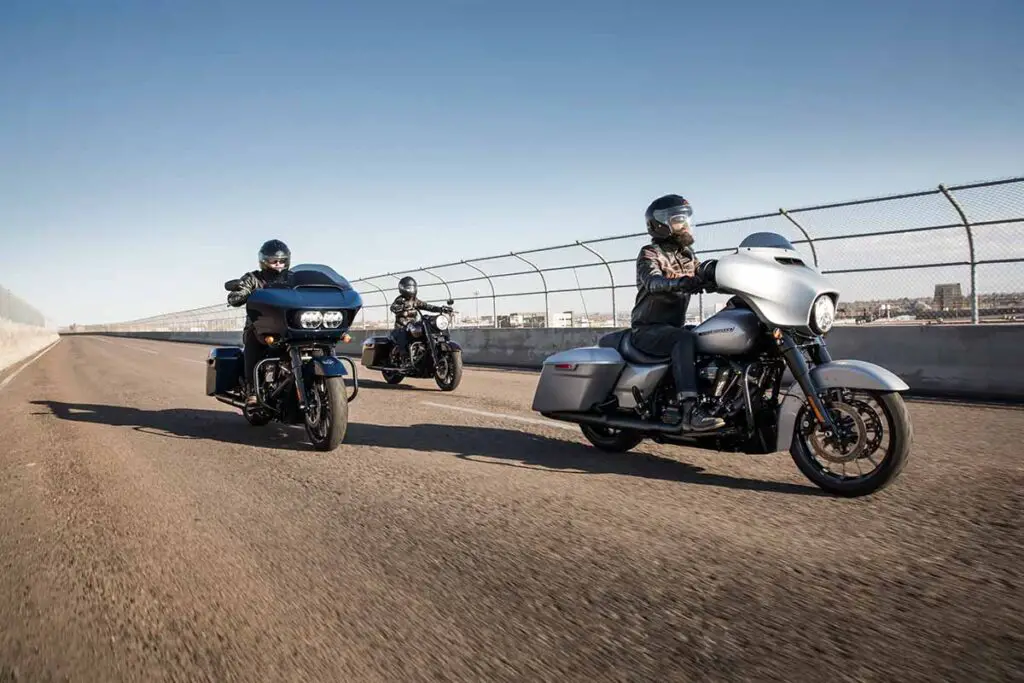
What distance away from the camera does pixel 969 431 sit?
5.75 m

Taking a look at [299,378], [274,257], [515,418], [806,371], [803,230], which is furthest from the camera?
[803,230]

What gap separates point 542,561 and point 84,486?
10.5 feet

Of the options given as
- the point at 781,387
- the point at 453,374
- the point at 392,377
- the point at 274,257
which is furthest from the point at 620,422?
the point at 392,377

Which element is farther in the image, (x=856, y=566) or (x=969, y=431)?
(x=969, y=431)

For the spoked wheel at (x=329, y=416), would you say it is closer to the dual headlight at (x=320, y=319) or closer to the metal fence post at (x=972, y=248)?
the dual headlight at (x=320, y=319)

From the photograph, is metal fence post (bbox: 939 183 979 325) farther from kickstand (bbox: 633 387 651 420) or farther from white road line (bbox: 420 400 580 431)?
kickstand (bbox: 633 387 651 420)

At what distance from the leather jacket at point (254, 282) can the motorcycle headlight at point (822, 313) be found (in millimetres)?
4149

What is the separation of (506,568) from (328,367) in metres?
3.19

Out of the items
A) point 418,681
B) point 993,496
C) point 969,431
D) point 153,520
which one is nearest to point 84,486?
point 153,520

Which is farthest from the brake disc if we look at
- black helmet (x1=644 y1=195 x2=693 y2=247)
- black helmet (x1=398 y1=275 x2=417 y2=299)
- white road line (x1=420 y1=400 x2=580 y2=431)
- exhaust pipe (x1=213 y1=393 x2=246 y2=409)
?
black helmet (x1=398 y1=275 x2=417 y2=299)

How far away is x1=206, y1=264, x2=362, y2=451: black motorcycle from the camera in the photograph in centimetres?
554

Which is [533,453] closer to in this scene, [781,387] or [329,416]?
[329,416]

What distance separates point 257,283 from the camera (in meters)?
6.64

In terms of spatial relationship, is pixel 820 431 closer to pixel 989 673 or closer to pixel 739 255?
pixel 739 255
